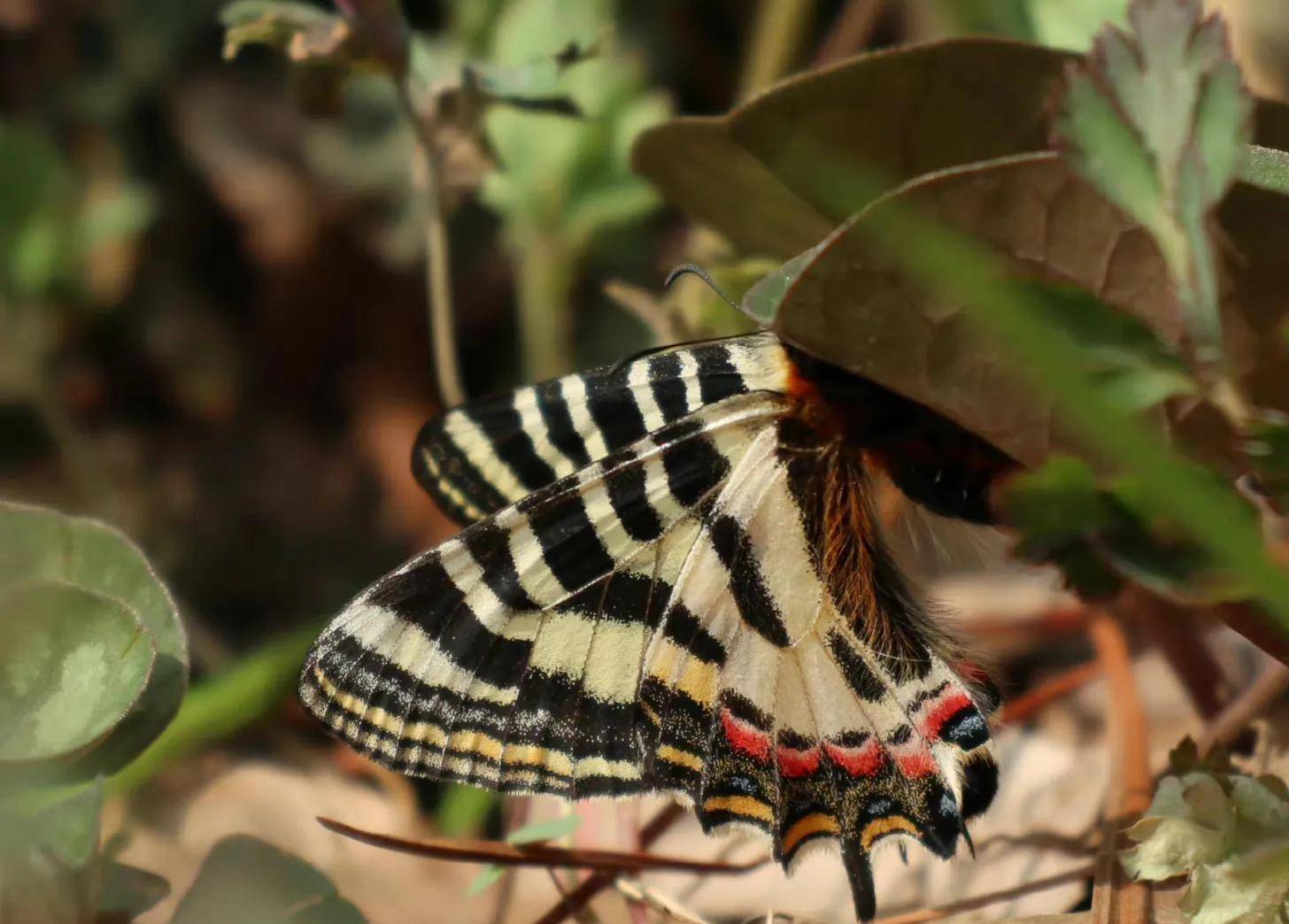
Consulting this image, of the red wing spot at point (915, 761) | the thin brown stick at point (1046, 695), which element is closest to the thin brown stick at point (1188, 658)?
the thin brown stick at point (1046, 695)

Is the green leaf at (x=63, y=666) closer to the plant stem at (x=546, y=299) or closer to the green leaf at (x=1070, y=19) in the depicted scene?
the plant stem at (x=546, y=299)

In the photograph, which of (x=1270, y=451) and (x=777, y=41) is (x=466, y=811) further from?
(x=777, y=41)

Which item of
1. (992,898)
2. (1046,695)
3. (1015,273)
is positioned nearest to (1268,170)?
(1015,273)

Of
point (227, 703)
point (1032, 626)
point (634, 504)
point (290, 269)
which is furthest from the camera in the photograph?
point (290, 269)

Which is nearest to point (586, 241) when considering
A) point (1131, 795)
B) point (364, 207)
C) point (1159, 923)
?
point (364, 207)

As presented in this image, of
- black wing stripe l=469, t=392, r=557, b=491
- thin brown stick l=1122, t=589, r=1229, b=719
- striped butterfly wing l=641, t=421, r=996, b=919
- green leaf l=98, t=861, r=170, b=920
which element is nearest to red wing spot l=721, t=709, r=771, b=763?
striped butterfly wing l=641, t=421, r=996, b=919

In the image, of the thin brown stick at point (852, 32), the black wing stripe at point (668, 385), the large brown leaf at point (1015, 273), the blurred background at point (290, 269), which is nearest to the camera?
the large brown leaf at point (1015, 273)
